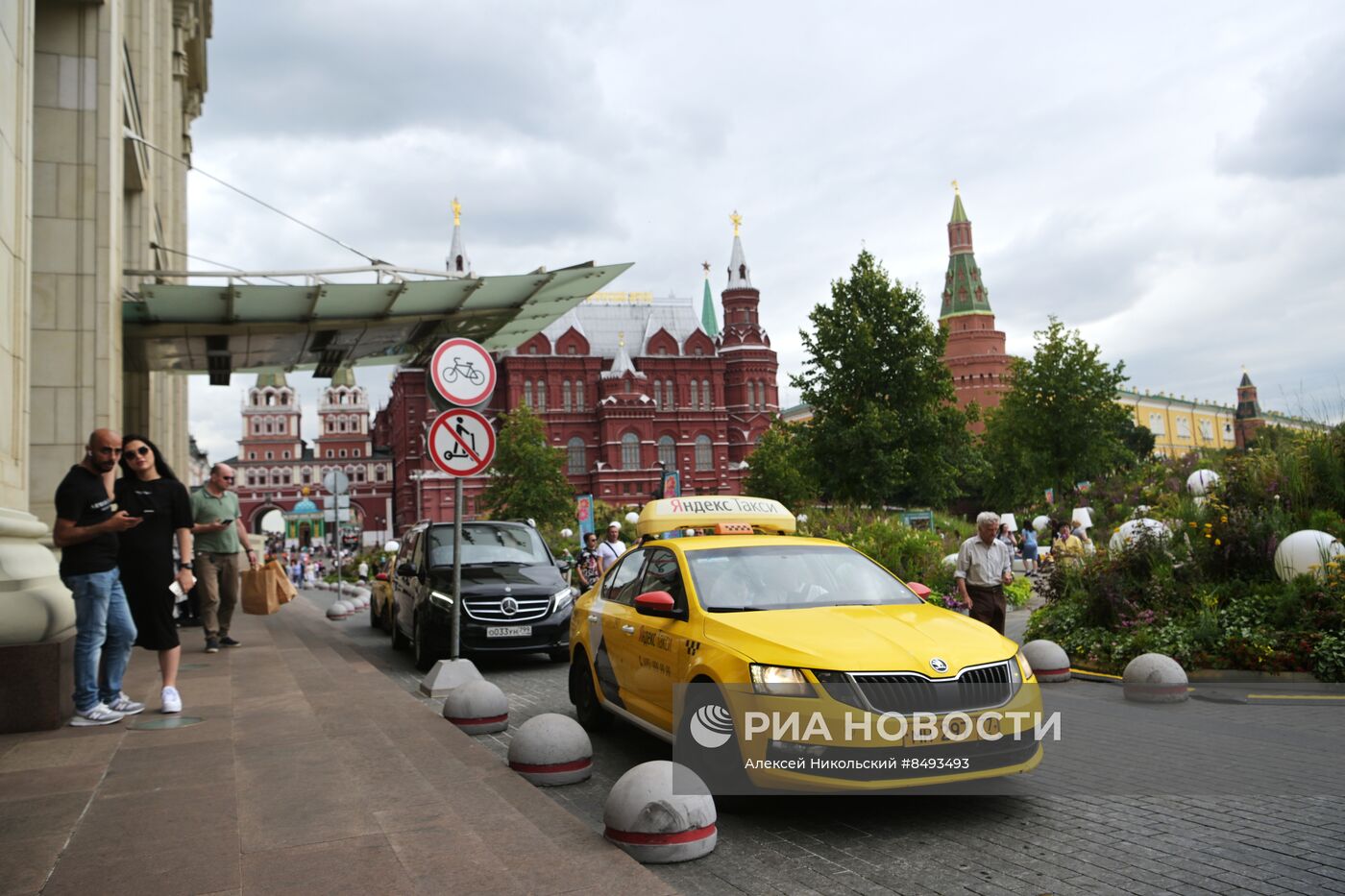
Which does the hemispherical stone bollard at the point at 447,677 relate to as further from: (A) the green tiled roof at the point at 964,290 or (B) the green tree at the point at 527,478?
(A) the green tiled roof at the point at 964,290

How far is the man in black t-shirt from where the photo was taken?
6.53 metres

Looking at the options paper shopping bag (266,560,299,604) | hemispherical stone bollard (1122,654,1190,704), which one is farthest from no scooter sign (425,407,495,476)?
hemispherical stone bollard (1122,654,1190,704)

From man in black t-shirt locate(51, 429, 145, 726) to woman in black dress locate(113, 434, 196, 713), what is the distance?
208 mm

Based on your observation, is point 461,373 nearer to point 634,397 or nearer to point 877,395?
point 877,395

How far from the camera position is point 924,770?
4.89 meters

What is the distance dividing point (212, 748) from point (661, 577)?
121 inches

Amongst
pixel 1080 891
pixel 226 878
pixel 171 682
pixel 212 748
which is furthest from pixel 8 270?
pixel 1080 891

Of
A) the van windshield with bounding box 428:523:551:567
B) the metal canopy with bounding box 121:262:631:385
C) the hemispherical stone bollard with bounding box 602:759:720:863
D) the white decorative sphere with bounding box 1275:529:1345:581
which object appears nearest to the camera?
the hemispherical stone bollard with bounding box 602:759:720:863

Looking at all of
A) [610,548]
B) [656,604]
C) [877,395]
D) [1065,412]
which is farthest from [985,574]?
[1065,412]

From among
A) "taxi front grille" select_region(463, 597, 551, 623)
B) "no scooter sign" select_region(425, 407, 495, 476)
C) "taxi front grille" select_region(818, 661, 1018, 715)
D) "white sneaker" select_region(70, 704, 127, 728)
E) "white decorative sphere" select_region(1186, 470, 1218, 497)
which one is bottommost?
"white sneaker" select_region(70, 704, 127, 728)

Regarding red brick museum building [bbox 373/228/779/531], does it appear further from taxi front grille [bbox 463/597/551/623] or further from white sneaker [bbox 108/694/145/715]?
white sneaker [bbox 108/694/145/715]

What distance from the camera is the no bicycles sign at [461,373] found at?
9.29 m

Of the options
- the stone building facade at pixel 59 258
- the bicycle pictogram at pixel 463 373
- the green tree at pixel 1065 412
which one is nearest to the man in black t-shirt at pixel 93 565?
the stone building facade at pixel 59 258

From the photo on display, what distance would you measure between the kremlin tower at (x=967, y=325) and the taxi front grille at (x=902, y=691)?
105334 mm
